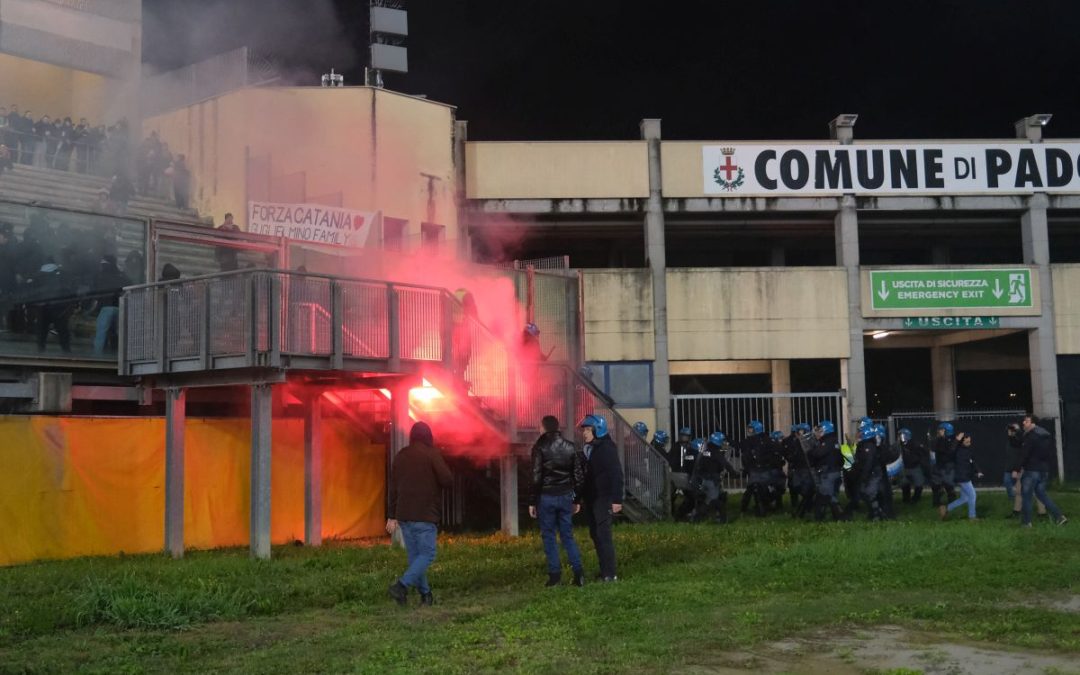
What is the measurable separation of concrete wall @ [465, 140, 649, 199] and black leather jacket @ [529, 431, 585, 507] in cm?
1818

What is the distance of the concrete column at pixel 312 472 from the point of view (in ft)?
54.3

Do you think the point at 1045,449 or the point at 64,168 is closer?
the point at 1045,449

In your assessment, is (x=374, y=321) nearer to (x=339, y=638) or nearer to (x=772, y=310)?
(x=339, y=638)

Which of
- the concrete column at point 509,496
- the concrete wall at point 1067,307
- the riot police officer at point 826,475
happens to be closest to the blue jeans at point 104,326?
the concrete column at point 509,496

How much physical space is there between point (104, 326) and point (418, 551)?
8.61m

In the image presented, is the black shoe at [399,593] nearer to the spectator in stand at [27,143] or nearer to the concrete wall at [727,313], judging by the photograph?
the spectator in stand at [27,143]

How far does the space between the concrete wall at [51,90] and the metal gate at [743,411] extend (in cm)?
1758

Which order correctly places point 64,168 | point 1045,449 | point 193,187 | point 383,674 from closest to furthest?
point 383,674, point 1045,449, point 64,168, point 193,187

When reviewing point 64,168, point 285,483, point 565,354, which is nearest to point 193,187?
point 64,168

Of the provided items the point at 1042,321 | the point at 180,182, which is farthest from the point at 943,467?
the point at 180,182

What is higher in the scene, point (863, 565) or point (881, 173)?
point (881, 173)

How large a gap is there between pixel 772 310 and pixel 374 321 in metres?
16.5

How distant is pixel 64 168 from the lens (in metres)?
22.9

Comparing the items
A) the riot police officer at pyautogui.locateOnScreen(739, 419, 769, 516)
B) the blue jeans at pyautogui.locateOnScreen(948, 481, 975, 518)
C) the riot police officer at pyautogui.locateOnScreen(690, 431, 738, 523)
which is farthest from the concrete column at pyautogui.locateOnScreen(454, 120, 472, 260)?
the blue jeans at pyautogui.locateOnScreen(948, 481, 975, 518)
